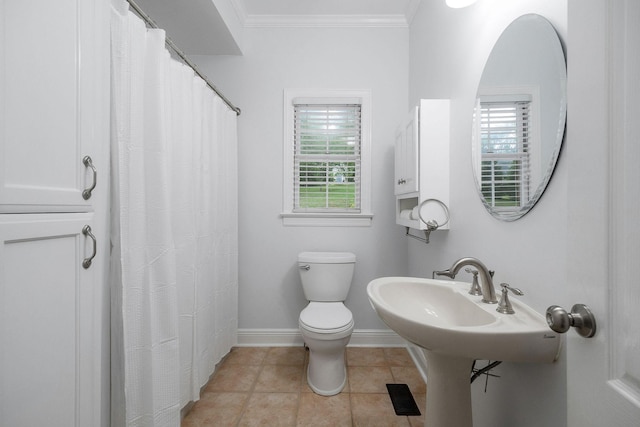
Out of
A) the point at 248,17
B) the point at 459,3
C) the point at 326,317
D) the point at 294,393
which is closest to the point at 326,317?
Answer: the point at 326,317

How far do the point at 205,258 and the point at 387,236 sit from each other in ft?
4.39

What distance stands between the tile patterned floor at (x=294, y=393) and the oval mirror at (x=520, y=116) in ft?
4.03

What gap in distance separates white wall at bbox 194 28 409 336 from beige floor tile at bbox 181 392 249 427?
0.62 m

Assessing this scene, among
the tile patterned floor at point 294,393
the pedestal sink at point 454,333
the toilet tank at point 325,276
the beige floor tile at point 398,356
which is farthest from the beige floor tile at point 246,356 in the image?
the pedestal sink at point 454,333

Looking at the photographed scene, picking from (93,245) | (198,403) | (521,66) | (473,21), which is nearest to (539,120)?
(521,66)

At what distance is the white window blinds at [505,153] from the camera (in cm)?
89

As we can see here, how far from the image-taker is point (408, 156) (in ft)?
5.28

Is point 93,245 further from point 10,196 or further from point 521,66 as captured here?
point 521,66

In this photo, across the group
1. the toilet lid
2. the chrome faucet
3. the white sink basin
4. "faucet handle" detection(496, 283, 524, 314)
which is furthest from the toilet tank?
"faucet handle" detection(496, 283, 524, 314)

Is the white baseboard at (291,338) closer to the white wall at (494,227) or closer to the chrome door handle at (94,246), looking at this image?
the white wall at (494,227)

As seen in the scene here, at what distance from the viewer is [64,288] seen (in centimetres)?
78

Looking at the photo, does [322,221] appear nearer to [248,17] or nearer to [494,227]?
[494,227]

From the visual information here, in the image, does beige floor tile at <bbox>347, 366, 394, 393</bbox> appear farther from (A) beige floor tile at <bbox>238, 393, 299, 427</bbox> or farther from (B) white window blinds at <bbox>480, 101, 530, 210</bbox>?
(B) white window blinds at <bbox>480, 101, 530, 210</bbox>

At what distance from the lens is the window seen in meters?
2.15
